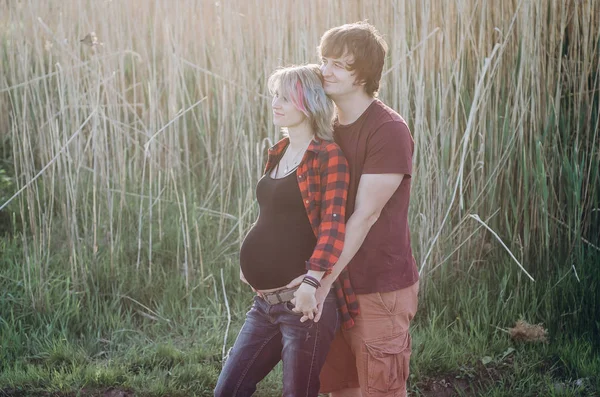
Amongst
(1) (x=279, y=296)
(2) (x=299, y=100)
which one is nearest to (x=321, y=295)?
(1) (x=279, y=296)

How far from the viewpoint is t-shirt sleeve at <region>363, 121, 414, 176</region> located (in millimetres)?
1938

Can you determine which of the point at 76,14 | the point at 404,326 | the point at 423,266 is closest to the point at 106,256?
the point at 76,14

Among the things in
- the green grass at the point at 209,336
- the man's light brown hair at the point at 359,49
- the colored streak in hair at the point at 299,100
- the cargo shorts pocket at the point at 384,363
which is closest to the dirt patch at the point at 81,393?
the green grass at the point at 209,336

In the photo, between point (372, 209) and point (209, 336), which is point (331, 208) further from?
point (209, 336)

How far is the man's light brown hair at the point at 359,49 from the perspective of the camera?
77.9 inches

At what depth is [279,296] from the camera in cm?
199

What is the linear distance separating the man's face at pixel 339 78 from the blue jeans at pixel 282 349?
573 millimetres

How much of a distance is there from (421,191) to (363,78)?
4.48 feet

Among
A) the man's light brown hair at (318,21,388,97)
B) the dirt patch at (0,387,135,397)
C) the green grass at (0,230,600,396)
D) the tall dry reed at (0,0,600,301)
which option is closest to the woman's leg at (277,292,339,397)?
the man's light brown hair at (318,21,388,97)

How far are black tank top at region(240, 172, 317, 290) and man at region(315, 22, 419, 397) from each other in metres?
0.11

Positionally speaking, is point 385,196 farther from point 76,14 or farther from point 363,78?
point 76,14

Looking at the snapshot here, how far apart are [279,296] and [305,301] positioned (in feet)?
0.40

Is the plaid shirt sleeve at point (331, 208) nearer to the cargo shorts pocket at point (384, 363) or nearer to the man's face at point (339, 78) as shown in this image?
the man's face at point (339, 78)

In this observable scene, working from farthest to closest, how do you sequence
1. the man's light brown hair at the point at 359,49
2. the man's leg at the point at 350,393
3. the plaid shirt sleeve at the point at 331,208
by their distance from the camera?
the man's leg at the point at 350,393, the man's light brown hair at the point at 359,49, the plaid shirt sleeve at the point at 331,208
